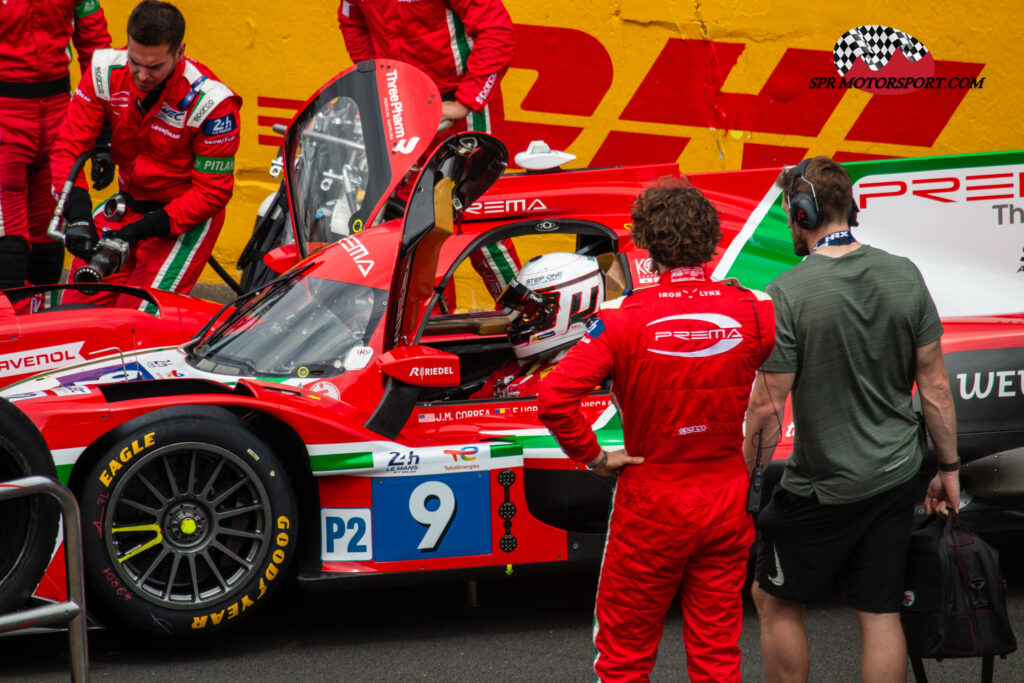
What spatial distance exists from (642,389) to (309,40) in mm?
5839

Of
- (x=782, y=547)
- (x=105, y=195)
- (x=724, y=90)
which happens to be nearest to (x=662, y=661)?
(x=782, y=547)

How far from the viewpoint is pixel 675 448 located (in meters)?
3.05

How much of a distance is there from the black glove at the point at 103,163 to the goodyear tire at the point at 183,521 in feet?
8.33

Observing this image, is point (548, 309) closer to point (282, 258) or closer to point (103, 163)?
point (282, 258)

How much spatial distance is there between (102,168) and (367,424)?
8.80 feet

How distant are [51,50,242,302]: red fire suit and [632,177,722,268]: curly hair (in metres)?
3.65

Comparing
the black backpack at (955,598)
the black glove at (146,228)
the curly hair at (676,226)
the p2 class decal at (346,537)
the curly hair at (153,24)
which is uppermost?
the curly hair at (153,24)

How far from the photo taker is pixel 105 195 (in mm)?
8367

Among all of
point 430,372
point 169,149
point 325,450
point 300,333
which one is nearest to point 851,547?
point 430,372

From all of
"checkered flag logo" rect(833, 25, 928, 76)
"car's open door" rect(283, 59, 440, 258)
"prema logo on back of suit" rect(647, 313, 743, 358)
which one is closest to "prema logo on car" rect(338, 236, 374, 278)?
"car's open door" rect(283, 59, 440, 258)

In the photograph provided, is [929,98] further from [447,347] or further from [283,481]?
[283,481]

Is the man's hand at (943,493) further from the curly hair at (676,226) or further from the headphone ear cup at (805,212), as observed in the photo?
the curly hair at (676,226)

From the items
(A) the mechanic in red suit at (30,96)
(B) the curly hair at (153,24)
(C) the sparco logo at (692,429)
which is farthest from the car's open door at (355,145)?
(C) the sparco logo at (692,429)

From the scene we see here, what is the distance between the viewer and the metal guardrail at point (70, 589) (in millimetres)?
2725
